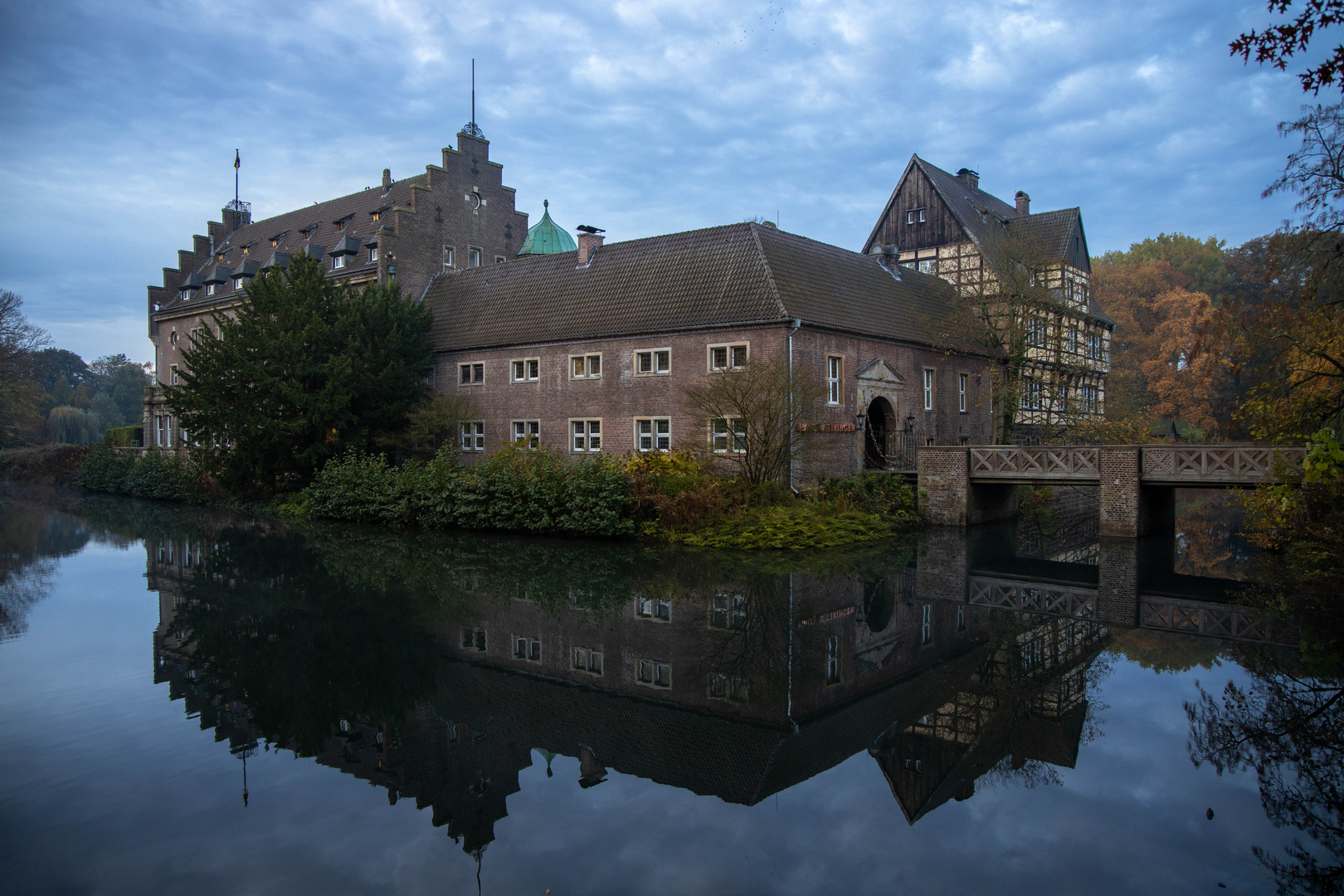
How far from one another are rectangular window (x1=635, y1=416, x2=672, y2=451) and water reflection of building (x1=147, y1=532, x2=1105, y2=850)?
12604mm

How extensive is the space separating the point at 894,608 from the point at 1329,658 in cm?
534

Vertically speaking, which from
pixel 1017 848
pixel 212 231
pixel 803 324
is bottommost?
pixel 1017 848

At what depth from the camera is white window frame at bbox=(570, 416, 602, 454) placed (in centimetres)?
2711

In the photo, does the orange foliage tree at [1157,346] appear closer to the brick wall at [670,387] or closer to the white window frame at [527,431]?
the brick wall at [670,387]

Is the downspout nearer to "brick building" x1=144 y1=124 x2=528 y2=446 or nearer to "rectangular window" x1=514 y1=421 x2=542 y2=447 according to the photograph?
"rectangular window" x1=514 y1=421 x2=542 y2=447

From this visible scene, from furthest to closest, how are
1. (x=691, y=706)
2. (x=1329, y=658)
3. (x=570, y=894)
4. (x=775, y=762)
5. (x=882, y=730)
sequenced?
(x=1329, y=658) → (x=691, y=706) → (x=882, y=730) → (x=775, y=762) → (x=570, y=894)

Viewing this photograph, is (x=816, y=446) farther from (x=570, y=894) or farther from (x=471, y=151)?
(x=471, y=151)

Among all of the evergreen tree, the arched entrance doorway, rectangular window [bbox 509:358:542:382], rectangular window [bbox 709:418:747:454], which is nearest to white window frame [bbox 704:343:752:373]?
rectangular window [bbox 709:418:747:454]

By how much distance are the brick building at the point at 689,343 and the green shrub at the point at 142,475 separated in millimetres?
12693

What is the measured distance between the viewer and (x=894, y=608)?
503 inches

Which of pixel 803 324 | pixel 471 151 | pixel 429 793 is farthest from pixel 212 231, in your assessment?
pixel 429 793

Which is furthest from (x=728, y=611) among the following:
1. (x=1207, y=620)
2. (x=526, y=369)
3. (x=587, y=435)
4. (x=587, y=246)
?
(x=587, y=246)

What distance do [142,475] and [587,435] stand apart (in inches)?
957

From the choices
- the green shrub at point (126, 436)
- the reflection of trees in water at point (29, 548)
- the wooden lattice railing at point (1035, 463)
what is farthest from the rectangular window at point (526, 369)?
the green shrub at point (126, 436)
